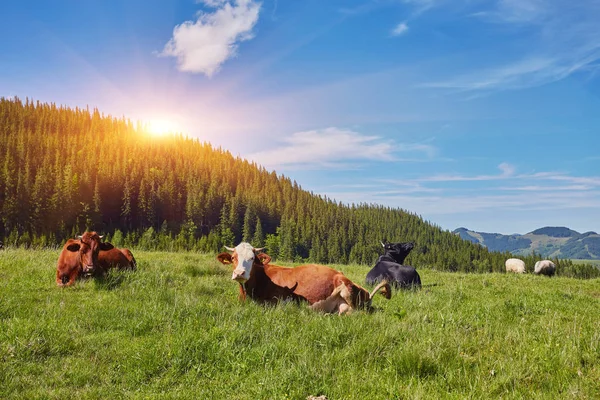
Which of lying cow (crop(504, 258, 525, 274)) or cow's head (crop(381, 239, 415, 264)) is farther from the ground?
cow's head (crop(381, 239, 415, 264))

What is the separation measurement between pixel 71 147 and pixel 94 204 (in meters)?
67.5

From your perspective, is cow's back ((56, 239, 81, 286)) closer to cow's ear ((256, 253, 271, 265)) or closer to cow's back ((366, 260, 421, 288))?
cow's ear ((256, 253, 271, 265))

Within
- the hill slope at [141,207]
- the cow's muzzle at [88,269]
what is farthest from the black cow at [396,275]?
the hill slope at [141,207]

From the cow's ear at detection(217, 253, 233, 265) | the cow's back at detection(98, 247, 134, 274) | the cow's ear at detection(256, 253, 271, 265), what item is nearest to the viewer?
the cow's ear at detection(217, 253, 233, 265)

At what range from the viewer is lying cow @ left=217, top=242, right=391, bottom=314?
30.1 feet

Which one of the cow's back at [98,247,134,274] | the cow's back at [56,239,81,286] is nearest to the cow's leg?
the cow's back at [56,239,81,286]

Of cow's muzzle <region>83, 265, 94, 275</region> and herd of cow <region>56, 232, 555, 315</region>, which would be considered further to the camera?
cow's muzzle <region>83, 265, 94, 275</region>

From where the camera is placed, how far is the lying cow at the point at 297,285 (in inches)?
362

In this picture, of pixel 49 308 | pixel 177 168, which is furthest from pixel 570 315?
pixel 177 168

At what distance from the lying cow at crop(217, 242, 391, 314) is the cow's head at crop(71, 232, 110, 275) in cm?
448

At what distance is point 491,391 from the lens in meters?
4.91

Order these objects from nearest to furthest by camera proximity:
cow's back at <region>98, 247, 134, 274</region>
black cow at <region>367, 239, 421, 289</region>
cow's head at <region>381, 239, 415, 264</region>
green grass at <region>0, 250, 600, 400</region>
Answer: green grass at <region>0, 250, 600, 400</region> → cow's back at <region>98, 247, 134, 274</region> → black cow at <region>367, 239, 421, 289</region> → cow's head at <region>381, 239, 415, 264</region>

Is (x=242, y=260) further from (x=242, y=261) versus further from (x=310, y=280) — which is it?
(x=310, y=280)

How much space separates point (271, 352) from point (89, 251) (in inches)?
331
